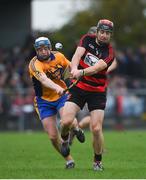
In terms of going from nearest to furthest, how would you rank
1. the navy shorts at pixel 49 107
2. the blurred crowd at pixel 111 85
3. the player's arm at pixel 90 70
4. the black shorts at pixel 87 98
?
the player's arm at pixel 90 70 < the black shorts at pixel 87 98 < the navy shorts at pixel 49 107 < the blurred crowd at pixel 111 85

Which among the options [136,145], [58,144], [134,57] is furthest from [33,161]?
[134,57]

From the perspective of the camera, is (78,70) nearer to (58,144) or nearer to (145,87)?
(58,144)

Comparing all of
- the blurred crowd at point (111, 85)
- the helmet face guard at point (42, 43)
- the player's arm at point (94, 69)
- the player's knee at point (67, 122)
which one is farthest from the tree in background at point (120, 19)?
the player's arm at point (94, 69)

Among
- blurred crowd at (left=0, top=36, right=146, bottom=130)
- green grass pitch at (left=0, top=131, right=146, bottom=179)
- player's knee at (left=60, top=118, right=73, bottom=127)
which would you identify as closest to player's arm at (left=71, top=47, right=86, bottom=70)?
player's knee at (left=60, top=118, right=73, bottom=127)

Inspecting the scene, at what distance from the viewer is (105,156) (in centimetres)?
1516

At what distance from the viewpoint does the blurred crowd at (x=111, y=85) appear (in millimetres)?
25641

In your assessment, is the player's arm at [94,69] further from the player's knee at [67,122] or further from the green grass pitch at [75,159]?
the green grass pitch at [75,159]

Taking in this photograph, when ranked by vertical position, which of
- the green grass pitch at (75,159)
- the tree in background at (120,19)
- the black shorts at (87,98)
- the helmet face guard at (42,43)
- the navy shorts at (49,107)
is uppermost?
the helmet face guard at (42,43)

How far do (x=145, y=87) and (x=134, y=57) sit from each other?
118 centimetres

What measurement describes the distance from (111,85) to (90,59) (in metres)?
14.6

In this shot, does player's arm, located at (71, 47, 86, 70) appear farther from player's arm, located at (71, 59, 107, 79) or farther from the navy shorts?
the navy shorts

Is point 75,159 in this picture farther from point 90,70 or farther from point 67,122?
point 90,70

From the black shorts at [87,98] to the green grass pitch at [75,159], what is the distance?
1.01m

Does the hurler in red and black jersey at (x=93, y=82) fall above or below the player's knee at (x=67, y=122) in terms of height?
above
